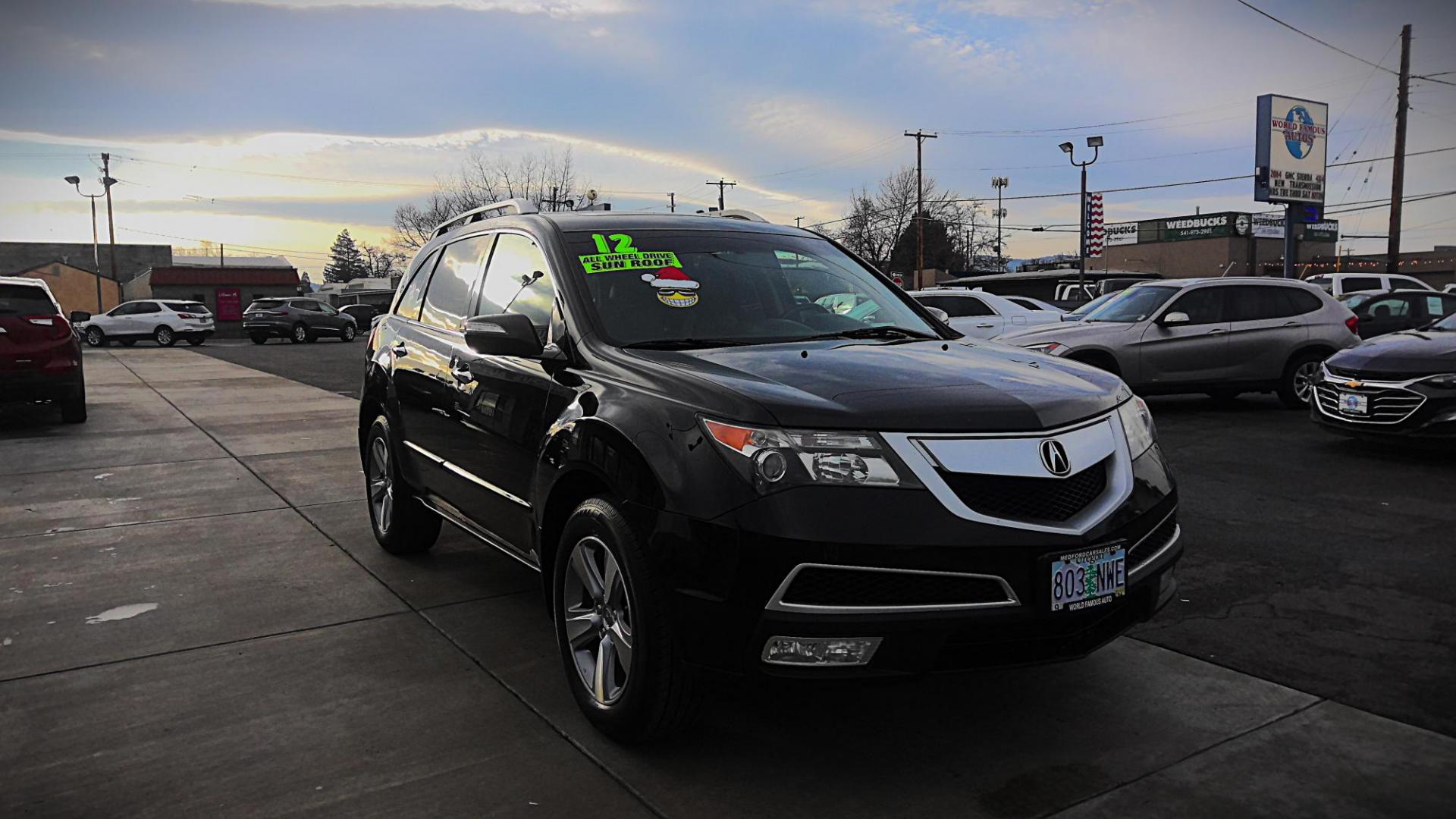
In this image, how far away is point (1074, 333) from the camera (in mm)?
12359

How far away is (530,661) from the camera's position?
4180 mm

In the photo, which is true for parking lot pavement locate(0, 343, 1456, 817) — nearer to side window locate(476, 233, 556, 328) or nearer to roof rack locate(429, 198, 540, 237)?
side window locate(476, 233, 556, 328)

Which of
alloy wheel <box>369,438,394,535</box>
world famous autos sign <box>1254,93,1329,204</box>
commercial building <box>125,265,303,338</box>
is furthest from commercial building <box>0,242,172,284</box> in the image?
alloy wheel <box>369,438,394,535</box>

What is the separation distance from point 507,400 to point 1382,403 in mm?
7470

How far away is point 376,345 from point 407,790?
356 cm

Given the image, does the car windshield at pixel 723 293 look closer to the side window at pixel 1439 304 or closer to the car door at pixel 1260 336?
the car door at pixel 1260 336

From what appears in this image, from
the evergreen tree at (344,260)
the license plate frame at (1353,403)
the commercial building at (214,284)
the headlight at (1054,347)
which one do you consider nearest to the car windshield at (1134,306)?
the headlight at (1054,347)

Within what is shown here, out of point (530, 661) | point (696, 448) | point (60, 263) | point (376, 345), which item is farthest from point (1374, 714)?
point (60, 263)

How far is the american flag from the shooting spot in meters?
51.5

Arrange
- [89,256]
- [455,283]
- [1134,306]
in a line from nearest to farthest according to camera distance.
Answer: [455,283], [1134,306], [89,256]

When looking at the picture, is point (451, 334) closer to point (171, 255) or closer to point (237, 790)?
point (237, 790)

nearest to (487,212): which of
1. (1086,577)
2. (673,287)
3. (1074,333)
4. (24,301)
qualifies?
(673,287)

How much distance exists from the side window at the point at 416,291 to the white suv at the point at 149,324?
121ft

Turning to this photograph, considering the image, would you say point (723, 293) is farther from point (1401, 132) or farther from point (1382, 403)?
point (1401, 132)
